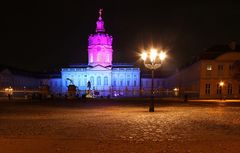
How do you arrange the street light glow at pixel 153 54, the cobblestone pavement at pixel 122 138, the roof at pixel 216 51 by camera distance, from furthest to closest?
1. the roof at pixel 216 51
2. the street light glow at pixel 153 54
3. the cobblestone pavement at pixel 122 138

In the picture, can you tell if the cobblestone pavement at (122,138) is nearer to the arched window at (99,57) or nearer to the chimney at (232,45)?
the chimney at (232,45)

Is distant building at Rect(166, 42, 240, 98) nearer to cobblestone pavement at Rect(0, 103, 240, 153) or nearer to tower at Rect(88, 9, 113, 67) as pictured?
tower at Rect(88, 9, 113, 67)

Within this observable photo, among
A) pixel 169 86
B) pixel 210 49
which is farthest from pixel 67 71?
pixel 210 49

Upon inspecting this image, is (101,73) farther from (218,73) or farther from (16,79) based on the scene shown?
(218,73)

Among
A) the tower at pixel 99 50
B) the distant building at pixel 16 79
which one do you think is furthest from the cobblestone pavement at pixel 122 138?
the tower at pixel 99 50

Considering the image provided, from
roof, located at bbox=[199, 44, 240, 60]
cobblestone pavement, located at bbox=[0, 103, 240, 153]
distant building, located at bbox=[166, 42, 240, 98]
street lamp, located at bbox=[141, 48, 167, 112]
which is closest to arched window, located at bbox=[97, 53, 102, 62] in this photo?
roof, located at bbox=[199, 44, 240, 60]

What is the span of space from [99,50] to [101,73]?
27.0 feet

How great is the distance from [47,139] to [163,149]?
14.5ft

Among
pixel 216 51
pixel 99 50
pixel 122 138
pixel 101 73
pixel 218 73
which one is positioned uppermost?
pixel 99 50

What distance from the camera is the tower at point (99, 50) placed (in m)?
134

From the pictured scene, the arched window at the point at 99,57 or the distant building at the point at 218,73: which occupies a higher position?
the arched window at the point at 99,57

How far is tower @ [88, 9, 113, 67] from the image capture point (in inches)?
5276

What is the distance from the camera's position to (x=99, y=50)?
134250 millimetres

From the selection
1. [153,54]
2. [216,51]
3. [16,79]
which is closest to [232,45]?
[216,51]
